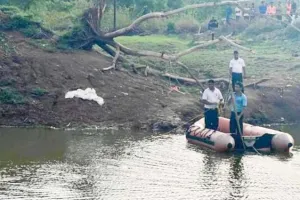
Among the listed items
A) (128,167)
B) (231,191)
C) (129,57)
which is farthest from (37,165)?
(129,57)

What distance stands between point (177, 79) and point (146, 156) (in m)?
9.66

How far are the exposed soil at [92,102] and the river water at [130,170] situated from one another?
4.76ft

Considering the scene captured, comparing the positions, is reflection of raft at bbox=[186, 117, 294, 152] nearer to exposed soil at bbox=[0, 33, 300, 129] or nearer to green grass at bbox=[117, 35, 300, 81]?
exposed soil at bbox=[0, 33, 300, 129]

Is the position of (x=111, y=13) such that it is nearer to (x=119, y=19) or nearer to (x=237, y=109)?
(x=119, y=19)

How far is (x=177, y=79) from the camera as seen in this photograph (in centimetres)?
2781

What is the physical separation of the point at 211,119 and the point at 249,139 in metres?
1.63

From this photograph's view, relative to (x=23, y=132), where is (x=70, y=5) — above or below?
above

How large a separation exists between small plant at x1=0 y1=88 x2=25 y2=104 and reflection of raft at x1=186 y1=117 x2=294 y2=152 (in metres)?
5.87

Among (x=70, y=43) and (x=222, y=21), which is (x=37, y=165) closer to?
(x=70, y=43)

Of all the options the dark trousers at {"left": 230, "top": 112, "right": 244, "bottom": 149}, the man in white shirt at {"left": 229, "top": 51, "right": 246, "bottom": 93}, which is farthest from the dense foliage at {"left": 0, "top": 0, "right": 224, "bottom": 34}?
the dark trousers at {"left": 230, "top": 112, "right": 244, "bottom": 149}

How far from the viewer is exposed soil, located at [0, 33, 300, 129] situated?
23.1 meters

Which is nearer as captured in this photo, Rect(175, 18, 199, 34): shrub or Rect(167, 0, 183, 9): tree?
Rect(175, 18, 199, 34): shrub

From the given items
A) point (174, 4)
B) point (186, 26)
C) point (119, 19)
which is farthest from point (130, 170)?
point (174, 4)

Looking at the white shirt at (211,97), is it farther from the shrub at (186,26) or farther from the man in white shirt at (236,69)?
the shrub at (186,26)
